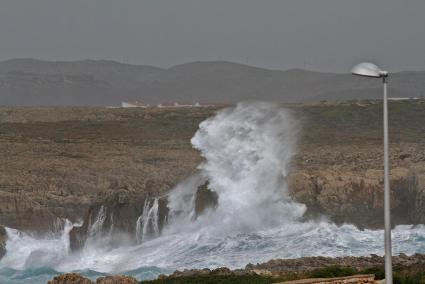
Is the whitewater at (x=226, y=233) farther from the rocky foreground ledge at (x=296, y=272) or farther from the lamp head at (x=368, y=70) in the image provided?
the lamp head at (x=368, y=70)

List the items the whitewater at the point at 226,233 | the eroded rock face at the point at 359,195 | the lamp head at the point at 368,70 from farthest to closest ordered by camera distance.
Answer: the eroded rock face at the point at 359,195
the whitewater at the point at 226,233
the lamp head at the point at 368,70

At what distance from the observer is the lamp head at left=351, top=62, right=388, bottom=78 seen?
14496 mm

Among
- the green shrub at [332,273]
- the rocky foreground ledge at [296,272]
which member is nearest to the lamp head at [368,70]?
the rocky foreground ledge at [296,272]

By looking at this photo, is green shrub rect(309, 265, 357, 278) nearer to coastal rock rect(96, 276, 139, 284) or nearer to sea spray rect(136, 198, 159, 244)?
coastal rock rect(96, 276, 139, 284)

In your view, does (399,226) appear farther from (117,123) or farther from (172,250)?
(117,123)

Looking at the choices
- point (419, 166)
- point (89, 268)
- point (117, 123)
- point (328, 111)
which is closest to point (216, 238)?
point (89, 268)

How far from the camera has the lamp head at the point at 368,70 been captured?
1450cm

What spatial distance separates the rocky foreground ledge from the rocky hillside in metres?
10.6

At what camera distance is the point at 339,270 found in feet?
74.8

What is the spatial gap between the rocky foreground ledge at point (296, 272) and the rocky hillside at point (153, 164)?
416 inches

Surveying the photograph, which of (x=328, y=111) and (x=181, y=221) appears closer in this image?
(x=181, y=221)

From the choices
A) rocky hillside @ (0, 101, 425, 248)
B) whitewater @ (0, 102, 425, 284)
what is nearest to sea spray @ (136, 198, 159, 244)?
whitewater @ (0, 102, 425, 284)

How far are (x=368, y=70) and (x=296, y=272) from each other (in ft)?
40.5

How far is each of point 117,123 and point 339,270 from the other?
166 ft
